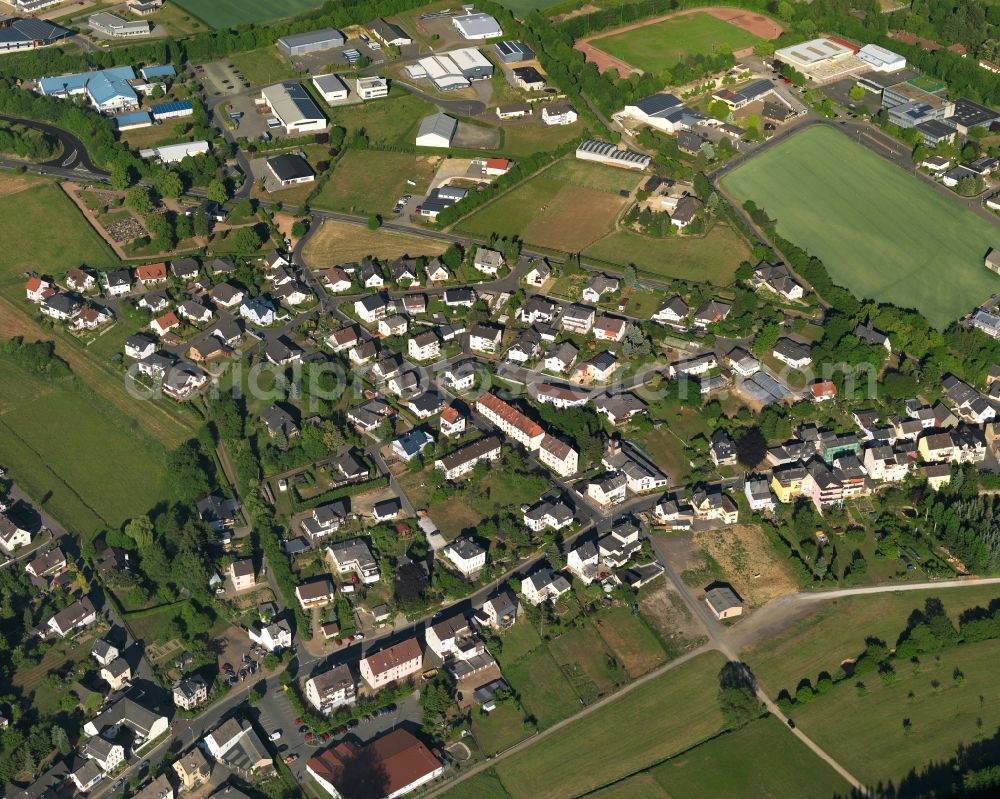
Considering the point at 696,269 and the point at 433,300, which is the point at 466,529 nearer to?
the point at 433,300

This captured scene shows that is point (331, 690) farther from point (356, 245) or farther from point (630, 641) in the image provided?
point (356, 245)

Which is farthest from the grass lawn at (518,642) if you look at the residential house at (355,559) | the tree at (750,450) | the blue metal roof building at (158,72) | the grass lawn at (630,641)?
the blue metal roof building at (158,72)

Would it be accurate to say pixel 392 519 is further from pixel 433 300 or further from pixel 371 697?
pixel 433 300

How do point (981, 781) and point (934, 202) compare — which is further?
point (934, 202)

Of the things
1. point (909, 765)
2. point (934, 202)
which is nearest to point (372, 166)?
point (934, 202)

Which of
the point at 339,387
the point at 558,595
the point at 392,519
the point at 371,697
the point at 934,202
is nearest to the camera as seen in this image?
the point at 371,697

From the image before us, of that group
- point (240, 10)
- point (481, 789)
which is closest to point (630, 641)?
point (481, 789)

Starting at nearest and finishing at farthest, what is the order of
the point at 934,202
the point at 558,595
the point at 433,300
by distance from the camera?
the point at 558,595 < the point at 433,300 < the point at 934,202
